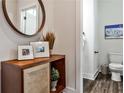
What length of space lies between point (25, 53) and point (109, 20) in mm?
2982

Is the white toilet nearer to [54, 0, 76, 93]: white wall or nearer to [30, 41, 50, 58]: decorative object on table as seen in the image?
[54, 0, 76, 93]: white wall

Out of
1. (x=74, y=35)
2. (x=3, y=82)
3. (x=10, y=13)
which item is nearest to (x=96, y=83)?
(x=74, y=35)

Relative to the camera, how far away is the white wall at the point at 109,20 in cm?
346

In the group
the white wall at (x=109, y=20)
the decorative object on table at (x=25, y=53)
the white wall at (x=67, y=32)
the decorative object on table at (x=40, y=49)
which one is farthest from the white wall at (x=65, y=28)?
the white wall at (x=109, y=20)

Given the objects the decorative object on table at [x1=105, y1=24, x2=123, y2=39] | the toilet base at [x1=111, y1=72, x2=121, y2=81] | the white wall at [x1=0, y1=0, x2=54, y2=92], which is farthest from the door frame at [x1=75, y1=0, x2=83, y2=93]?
the decorative object on table at [x1=105, y1=24, x2=123, y2=39]

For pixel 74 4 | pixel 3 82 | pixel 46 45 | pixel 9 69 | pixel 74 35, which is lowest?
pixel 3 82

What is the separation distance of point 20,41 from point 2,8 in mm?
432

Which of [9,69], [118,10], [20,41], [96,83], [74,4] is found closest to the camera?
[9,69]

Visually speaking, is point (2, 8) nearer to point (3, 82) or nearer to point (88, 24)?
point (3, 82)

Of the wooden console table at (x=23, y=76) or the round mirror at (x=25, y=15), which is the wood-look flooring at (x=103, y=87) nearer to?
the wooden console table at (x=23, y=76)

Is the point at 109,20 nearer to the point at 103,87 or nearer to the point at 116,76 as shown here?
the point at 116,76

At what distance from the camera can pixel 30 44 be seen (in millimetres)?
1569

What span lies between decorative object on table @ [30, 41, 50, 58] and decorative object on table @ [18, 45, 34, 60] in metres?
0.09

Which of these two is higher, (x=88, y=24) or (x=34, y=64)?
(x=88, y=24)
